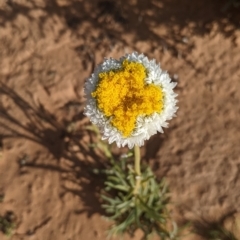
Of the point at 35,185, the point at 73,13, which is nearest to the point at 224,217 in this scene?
the point at 35,185

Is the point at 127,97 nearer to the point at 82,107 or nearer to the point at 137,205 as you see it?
the point at 137,205

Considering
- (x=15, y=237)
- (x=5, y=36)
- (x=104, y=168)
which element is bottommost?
(x=15, y=237)

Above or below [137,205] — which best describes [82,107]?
above

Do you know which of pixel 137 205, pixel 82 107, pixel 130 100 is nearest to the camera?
pixel 130 100

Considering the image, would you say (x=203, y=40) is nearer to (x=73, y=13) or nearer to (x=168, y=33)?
(x=168, y=33)

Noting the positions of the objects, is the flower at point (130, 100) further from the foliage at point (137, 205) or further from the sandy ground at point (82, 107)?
the sandy ground at point (82, 107)

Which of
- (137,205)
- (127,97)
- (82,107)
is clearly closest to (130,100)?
(127,97)
